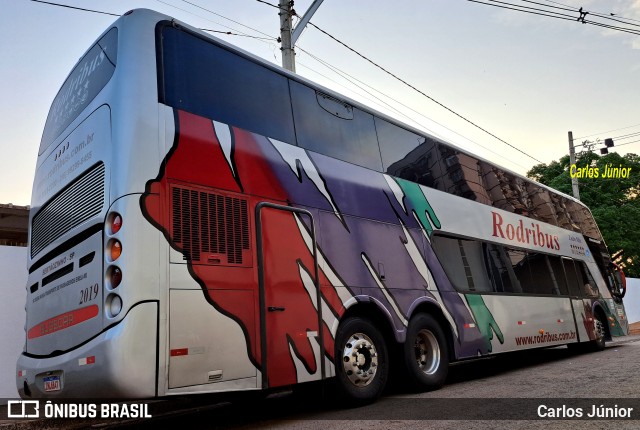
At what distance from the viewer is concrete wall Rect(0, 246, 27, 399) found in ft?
24.8

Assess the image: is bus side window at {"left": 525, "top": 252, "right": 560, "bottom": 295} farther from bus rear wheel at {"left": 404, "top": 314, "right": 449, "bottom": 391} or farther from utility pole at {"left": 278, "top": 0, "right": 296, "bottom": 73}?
utility pole at {"left": 278, "top": 0, "right": 296, "bottom": 73}

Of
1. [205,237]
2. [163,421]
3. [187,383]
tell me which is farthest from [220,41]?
[163,421]

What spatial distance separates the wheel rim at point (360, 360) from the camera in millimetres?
5883

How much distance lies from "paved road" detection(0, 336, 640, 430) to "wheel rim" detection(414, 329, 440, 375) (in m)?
0.35

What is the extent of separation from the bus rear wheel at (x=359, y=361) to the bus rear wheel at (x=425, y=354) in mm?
516

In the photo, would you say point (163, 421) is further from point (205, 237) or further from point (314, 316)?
point (205, 237)

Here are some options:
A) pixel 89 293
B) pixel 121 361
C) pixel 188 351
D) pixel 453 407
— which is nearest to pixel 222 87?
pixel 89 293

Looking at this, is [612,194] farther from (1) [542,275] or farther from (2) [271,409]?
(2) [271,409]

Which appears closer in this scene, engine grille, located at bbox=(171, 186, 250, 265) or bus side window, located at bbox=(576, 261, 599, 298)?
engine grille, located at bbox=(171, 186, 250, 265)

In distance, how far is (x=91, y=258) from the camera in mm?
4551

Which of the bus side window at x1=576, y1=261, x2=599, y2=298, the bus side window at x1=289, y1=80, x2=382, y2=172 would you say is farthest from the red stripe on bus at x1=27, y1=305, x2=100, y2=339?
the bus side window at x1=576, y1=261, x2=599, y2=298

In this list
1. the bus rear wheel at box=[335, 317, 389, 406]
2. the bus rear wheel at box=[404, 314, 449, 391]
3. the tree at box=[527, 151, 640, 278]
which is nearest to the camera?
the bus rear wheel at box=[335, 317, 389, 406]

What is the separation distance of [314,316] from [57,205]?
288 centimetres

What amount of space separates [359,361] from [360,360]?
0.07 ft
